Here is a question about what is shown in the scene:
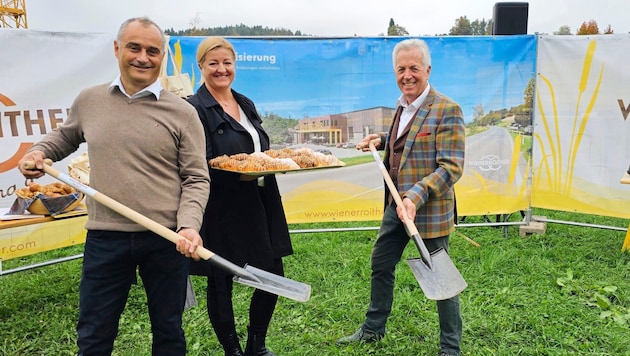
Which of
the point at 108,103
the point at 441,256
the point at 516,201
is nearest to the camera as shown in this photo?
the point at 108,103

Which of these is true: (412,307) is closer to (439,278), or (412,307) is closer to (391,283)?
(391,283)

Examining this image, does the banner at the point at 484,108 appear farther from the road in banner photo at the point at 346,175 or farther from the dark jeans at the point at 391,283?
the dark jeans at the point at 391,283

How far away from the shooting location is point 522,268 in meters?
4.49

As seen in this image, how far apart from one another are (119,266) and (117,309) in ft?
0.69

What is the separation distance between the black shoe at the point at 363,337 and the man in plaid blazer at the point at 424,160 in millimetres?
468

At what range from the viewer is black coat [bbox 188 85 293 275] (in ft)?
8.29

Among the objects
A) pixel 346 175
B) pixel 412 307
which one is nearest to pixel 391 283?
pixel 412 307

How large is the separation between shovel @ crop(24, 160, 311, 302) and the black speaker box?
14.4 ft

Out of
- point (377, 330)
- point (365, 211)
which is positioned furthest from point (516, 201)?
point (377, 330)

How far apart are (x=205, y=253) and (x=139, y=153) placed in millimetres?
517

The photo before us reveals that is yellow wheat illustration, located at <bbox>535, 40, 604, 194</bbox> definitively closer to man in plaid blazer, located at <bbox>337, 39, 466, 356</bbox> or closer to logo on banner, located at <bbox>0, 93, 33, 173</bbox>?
man in plaid blazer, located at <bbox>337, 39, 466, 356</bbox>

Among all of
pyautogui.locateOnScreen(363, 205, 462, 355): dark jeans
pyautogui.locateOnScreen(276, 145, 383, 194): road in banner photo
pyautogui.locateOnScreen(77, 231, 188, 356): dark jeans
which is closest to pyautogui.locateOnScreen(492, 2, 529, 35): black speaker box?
pyautogui.locateOnScreen(276, 145, 383, 194): road in banner photo

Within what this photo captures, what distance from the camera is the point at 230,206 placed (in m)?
2.60

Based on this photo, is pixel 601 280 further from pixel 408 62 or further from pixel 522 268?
pixel 408 62
